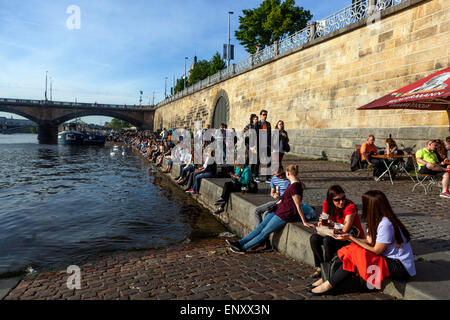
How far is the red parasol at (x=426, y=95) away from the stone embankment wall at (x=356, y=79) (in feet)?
4.37

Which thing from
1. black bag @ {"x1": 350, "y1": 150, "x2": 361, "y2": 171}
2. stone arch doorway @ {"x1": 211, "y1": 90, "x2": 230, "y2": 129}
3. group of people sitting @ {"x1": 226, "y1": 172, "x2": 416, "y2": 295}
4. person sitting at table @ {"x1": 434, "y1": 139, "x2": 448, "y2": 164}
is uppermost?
stone arch doorway @ {"x1": 211, "y1": 90, "x2": 230, "y2": 129}

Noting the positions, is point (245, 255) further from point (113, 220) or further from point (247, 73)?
point (247, 73)

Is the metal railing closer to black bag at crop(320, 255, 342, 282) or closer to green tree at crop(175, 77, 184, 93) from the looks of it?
black bag at crop(320, 255, 342, 282)

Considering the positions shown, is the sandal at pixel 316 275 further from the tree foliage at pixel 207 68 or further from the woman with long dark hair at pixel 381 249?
the tree foliage at pixel 207 68

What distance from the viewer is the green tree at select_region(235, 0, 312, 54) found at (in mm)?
34625

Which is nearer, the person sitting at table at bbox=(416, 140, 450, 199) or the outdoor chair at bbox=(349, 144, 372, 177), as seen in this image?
the person sitting at table at bbox=(416, 140, 450, 199)

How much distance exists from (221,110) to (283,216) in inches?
1006

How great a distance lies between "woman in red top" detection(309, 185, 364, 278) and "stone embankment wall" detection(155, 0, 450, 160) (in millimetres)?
7905

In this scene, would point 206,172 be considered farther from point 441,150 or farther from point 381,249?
point 381,249

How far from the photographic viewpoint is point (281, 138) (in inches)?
356

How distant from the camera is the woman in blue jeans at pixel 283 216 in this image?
4.75 metres

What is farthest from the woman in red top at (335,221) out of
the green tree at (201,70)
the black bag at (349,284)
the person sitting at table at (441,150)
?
the green tree at (201,70)

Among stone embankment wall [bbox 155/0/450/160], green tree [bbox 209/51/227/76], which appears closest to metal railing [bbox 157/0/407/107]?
stone embankment wall [bbox 155/0/450/160]

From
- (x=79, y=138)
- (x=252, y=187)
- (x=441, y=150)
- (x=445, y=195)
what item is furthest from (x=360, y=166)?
(x=79, y=138)
